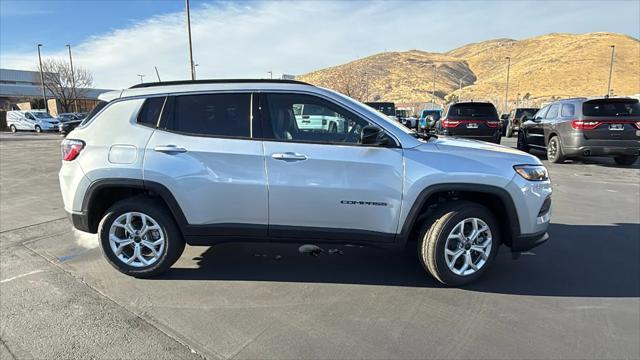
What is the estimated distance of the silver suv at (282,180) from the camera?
11.8ft

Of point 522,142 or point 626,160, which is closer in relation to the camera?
point 626,160

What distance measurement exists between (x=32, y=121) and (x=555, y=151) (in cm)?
3776

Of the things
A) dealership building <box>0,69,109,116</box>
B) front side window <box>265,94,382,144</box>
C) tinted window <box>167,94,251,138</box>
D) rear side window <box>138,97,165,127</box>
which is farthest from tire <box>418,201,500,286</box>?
dealership building <box>0,69,109,116</box>

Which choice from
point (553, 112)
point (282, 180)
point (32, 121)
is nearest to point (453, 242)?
point (282, 180)

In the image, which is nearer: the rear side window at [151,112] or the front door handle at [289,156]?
the front door handle at [289,156]

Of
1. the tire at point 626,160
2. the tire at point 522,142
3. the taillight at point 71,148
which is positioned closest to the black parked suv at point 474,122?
the tire at point 522,142

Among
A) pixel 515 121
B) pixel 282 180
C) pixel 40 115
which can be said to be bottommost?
pixel 282 180

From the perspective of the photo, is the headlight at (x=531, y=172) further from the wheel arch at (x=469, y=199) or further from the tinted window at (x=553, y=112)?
the tinted window at (x=553, y=112)

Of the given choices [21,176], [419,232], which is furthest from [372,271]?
[21,176]

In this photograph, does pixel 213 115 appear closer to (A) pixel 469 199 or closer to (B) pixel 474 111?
(A) pixel 469 199

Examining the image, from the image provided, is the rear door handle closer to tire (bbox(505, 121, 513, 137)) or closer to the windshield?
tire (bbox(505, 121, 513, 137))

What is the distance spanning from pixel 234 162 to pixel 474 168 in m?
2.12

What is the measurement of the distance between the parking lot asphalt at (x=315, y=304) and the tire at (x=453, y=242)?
16 cm

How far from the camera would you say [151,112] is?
3895mm
